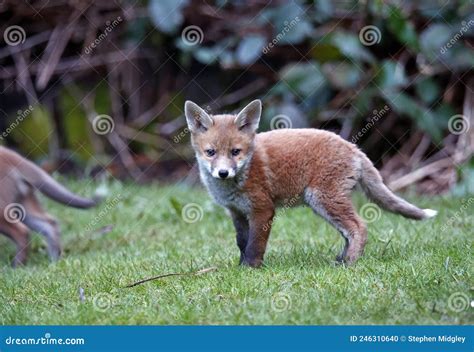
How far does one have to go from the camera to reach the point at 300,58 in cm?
1102

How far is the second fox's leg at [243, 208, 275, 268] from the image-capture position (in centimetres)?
604

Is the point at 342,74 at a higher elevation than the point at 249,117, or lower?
higher

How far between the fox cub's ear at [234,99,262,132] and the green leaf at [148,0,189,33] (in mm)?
4963

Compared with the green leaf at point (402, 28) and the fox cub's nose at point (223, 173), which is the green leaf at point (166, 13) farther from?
the fox cub's nose at point (223, 173)

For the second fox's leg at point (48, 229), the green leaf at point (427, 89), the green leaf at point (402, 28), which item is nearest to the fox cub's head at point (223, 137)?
the second fox's leg at point (48, 229)

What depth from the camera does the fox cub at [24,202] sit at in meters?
8.00

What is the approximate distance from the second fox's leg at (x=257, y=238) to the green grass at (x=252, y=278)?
5.8 inches

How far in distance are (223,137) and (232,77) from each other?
5.97 meters

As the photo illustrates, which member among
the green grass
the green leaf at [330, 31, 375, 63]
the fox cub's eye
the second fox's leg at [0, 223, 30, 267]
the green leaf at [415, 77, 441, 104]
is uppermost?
the green leaf at [330, 31, 375, 63]

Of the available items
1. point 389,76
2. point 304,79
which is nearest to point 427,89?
point 389,76

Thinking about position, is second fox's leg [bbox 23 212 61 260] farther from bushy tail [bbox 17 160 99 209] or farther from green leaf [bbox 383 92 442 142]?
green leaf [bbox 383 92 442 142]

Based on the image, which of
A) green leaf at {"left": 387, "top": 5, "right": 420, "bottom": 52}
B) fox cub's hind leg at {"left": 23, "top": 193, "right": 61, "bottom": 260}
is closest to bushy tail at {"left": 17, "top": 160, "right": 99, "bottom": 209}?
fox cub's hind leg at {"left": 23, "top": 193, "right": 61, "bottom": 260}

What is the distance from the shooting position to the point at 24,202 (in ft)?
27.5

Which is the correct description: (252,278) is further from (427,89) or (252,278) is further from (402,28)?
(427,89)
